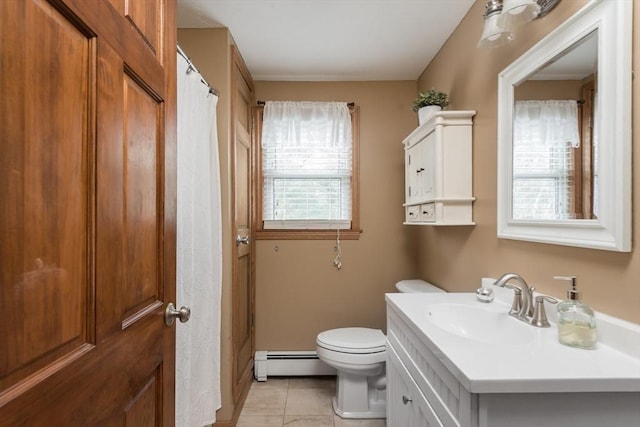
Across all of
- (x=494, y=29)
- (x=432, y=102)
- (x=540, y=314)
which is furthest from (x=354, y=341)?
(x=494, y=29)

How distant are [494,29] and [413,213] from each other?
3.68ft

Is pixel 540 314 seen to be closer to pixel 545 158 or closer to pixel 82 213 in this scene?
pixel 545 158

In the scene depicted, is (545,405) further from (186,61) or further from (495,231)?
(186,61)

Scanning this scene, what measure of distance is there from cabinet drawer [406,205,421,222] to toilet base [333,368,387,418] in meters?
0.98

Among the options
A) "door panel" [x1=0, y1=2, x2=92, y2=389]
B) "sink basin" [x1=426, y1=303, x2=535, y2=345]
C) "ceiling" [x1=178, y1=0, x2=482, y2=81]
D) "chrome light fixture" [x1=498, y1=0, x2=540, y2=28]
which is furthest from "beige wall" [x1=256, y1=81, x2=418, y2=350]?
"door panel" [x1=0, y1=2, x2=92, y2=389]

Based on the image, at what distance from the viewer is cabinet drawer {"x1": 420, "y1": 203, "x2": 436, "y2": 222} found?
6.05 ft

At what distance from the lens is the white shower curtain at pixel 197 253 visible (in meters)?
1.44

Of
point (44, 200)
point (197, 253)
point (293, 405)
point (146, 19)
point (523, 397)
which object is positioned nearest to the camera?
point (44, 200)

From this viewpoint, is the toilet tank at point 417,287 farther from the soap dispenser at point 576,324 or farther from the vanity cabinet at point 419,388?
the soap dispenser at point 576,324

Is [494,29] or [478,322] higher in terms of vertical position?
[494,29]

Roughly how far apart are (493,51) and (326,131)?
1.32 m

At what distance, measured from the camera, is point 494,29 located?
4.34 feet

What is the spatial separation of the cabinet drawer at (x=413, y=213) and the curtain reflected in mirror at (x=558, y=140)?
711mm

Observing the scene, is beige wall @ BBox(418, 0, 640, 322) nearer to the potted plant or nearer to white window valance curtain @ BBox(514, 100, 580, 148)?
the potted plant
